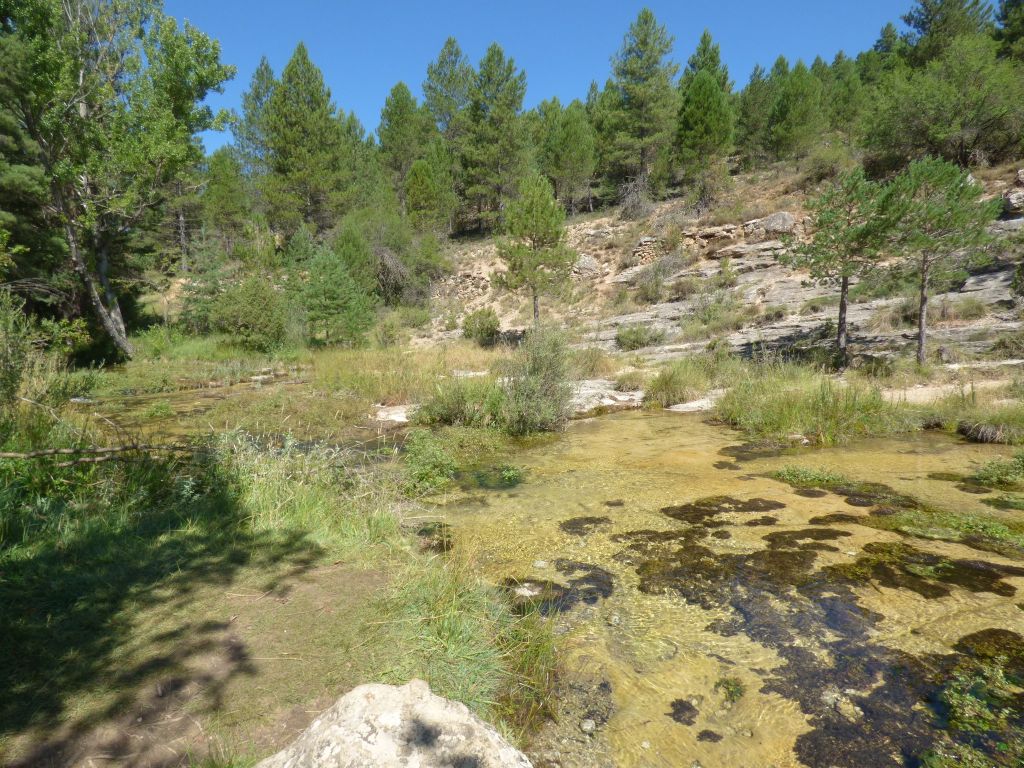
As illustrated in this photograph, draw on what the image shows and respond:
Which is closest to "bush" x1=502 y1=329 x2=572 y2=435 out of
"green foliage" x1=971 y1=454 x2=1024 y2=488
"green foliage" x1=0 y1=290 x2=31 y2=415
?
"green foliage" x1=971 y1=454 x2=1024 y2=488

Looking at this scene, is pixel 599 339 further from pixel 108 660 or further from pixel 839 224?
pixel 108 660

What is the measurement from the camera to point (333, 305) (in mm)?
18484

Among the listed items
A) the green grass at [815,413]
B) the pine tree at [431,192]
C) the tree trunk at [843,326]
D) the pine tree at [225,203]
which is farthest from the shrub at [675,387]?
the pine tree at [225,203]

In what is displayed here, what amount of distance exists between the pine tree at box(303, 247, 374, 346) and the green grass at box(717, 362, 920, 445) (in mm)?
14099

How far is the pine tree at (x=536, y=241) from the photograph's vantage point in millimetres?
20047

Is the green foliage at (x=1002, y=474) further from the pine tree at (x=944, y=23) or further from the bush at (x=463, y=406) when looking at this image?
the pine tree at (x=944, y=23)

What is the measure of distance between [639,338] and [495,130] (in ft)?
63.2

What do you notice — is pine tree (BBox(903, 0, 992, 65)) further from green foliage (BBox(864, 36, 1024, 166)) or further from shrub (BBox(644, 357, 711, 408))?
shrub (BBox(644, 357, 711, 408))

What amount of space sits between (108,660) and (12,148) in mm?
18180

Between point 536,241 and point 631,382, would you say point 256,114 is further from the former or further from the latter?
point 631,382

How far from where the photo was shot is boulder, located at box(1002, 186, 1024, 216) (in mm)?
16359

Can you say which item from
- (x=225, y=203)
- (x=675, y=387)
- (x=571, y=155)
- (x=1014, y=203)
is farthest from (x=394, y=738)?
(x=225, y=203)

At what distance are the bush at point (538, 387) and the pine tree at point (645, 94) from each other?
81.8ft

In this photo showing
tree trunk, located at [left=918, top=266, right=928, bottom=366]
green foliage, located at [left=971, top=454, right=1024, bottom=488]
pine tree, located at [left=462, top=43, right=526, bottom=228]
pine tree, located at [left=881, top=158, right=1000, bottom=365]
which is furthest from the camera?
pine tree, located at [left=462, top=43, right=526, bottom=228]
